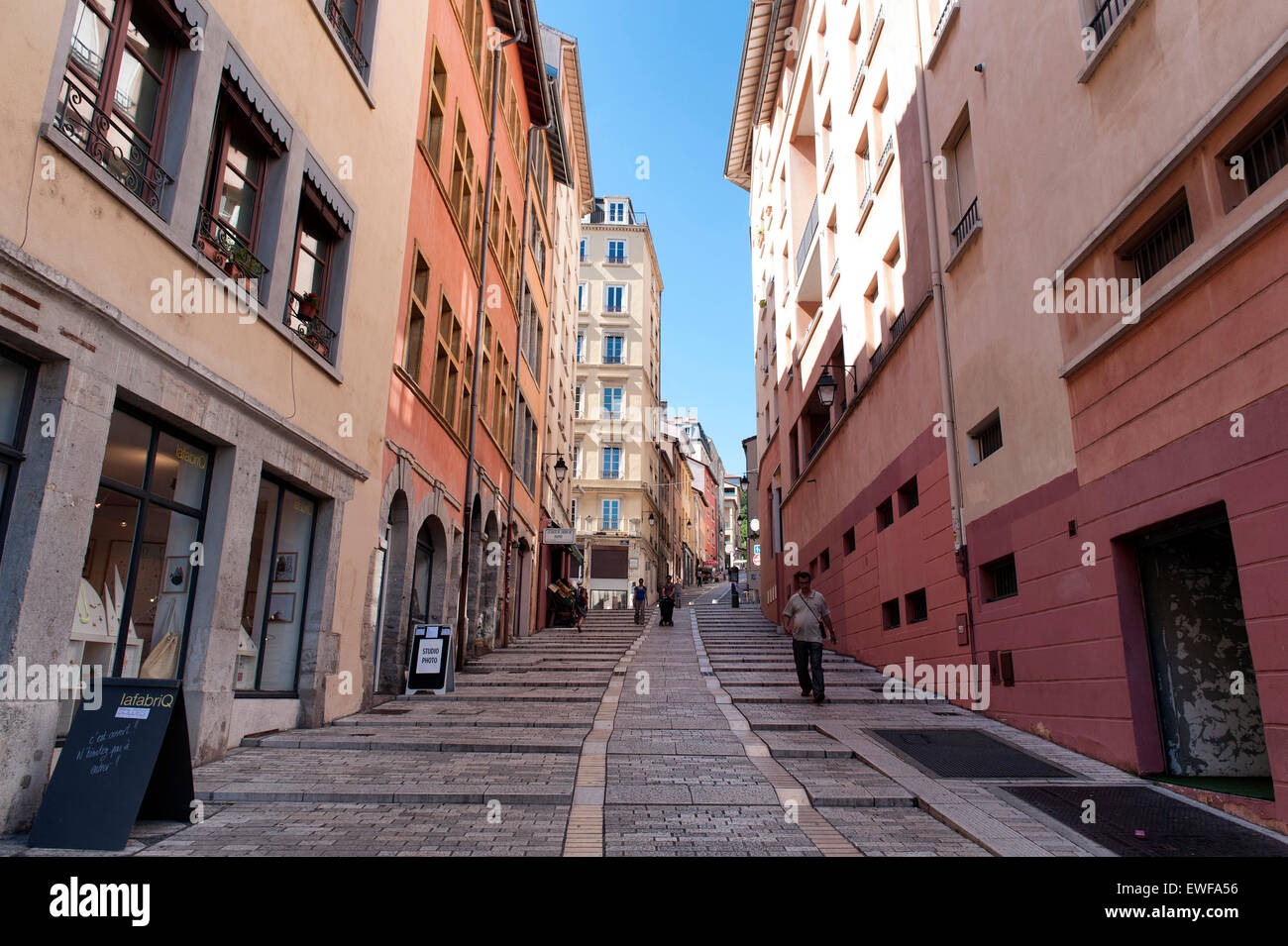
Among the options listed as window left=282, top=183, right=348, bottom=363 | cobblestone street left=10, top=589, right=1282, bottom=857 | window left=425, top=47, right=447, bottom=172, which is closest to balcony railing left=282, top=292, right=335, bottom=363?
window left=282, top=183, right=348, bottom=363

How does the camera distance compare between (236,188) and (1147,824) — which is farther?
(236,188)

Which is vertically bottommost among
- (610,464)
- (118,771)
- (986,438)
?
(118,771)

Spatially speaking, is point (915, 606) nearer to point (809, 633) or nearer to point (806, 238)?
point (809, 633)

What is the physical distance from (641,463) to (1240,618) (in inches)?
1557

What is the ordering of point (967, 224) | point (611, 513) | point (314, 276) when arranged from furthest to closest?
point (611, 513)
point (967, 224)
point (314, 276)

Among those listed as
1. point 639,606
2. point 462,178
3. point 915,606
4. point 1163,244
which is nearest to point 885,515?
point 915,606

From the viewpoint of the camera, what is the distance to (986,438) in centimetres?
1112

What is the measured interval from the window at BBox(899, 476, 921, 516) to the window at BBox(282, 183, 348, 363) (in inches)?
359

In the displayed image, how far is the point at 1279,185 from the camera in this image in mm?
5648

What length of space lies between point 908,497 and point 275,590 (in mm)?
9848

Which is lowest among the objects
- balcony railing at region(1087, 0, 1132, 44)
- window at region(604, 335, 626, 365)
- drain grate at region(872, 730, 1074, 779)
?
drain grate at region(872, 730, 1074, 779)

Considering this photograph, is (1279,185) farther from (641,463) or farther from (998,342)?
(641,463)

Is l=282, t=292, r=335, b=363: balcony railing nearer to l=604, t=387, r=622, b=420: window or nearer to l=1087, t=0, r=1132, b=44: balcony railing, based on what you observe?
l=1087, t=0, r=1132, b=44: balcony railing

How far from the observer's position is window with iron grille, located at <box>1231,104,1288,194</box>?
19.4ft
